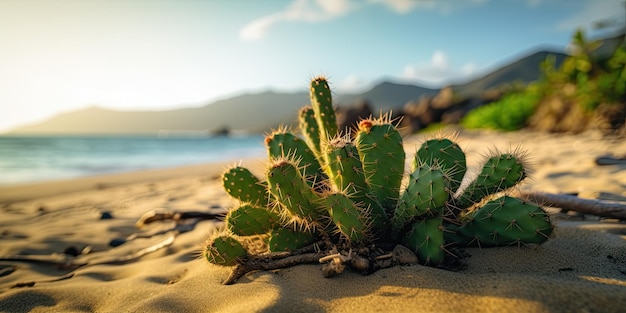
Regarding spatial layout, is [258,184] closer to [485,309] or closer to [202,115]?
[485,309]

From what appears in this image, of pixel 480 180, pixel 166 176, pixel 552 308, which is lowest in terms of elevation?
pixel 166 176

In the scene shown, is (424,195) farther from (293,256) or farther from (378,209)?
(293,256)

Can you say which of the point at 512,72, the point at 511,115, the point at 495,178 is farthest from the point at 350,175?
→ the point at 512,72

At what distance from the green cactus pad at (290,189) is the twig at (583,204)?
122 cm

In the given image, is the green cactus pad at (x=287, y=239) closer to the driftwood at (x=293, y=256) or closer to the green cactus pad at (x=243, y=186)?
the driftwood at (x=293, y=256)

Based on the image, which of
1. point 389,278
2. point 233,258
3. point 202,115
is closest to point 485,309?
point 389,278

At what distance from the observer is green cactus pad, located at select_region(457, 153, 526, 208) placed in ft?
5.36

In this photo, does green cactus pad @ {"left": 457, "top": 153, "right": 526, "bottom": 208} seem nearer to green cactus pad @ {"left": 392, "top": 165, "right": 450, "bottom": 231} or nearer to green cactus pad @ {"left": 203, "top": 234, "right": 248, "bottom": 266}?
green cactus pad @ {"left": 392, "top": 165, "right": 450, "bottom": 231}

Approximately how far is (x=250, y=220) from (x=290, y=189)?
0.40 meters

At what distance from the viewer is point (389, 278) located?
4.64ft

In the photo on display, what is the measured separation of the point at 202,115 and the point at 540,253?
110 metres

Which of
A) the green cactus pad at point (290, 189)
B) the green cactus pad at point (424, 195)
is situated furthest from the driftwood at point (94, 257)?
the green cactus pad at point (424, 195)

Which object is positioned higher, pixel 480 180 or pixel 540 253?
pixel 480 180

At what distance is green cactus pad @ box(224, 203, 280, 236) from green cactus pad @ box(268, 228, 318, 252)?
0.07 m
